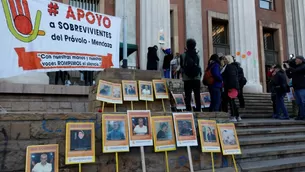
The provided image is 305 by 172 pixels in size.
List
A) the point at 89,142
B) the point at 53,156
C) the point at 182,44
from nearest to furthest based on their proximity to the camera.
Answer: the point at 53,156, the point at 89,142, the point at 182,44

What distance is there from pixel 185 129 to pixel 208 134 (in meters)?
0.49

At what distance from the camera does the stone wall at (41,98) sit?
7168 millimetres

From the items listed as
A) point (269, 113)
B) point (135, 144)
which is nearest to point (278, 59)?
point (269, 113)

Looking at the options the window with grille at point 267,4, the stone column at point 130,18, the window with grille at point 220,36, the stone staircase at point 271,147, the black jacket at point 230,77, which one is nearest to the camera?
the stone staircase at point 271,147

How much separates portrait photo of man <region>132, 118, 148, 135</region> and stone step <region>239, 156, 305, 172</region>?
2.05 metres

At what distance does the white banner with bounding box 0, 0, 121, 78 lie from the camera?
6504 mm

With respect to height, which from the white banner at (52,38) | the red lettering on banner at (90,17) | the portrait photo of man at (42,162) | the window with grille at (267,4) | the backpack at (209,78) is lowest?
the portrait photo of man at (42,162)

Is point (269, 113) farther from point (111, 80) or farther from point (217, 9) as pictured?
point (217, 9)

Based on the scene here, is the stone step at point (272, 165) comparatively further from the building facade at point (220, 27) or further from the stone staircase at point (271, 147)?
the building facade at point (220, 27)

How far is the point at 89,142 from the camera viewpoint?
3.81 meters

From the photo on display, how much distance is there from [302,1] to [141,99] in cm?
1829

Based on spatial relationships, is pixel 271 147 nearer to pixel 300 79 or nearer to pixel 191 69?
pixel 191 69

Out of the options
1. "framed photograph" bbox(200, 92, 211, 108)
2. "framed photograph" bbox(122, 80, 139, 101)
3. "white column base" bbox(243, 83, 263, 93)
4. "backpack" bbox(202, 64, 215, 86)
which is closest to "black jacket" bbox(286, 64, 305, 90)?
"framed photograph" bbox(200, 92, 211, 108)

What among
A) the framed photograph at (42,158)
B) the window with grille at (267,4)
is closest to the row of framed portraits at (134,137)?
the framed photograph at (42,158)
